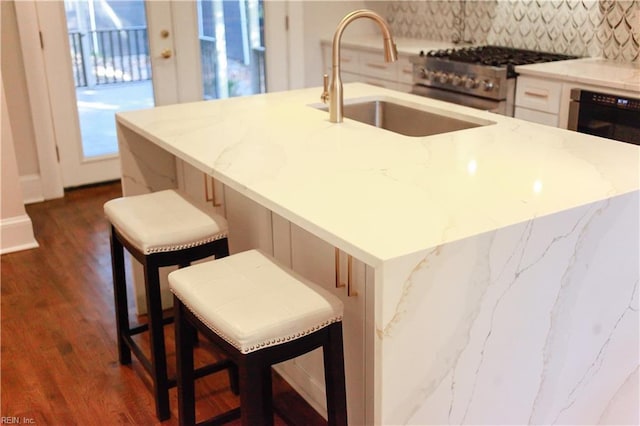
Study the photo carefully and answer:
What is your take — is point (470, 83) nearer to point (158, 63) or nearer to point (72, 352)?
point (158, 63)

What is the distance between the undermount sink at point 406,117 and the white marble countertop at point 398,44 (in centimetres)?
158

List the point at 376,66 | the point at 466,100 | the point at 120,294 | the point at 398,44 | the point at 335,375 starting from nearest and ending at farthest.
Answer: the point at 335,375
the point at 120,294
the point at 466,100
the point at 376,66
the point at 398,44

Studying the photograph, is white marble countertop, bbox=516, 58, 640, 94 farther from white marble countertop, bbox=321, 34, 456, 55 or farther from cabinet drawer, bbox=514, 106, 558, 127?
white marble countertop, bbox=321, 34, 456, 55

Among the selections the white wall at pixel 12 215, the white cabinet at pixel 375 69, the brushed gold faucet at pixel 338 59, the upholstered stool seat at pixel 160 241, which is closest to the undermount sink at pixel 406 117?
the brushed gold faucet at pixel 338 59

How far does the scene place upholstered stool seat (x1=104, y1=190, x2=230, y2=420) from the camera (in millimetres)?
2240

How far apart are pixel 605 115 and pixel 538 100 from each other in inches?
17.2

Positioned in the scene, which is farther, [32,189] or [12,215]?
[32,189]

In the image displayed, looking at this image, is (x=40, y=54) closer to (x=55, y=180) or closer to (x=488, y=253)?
(x=55, y=180)

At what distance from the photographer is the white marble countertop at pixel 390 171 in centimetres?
156

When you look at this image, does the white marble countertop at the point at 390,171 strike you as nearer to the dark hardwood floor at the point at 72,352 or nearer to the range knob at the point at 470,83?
the dark hardwood floor at the point at 72,352

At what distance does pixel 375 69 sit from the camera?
4875mm

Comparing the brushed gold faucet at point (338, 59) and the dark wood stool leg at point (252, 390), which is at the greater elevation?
the brushed gold faucet at point (338, 59)

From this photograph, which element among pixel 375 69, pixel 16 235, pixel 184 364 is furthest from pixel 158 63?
pixel 184 364

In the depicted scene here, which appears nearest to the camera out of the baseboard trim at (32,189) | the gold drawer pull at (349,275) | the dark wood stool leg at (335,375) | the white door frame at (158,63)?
the dark wood stool leg at (335,375)
